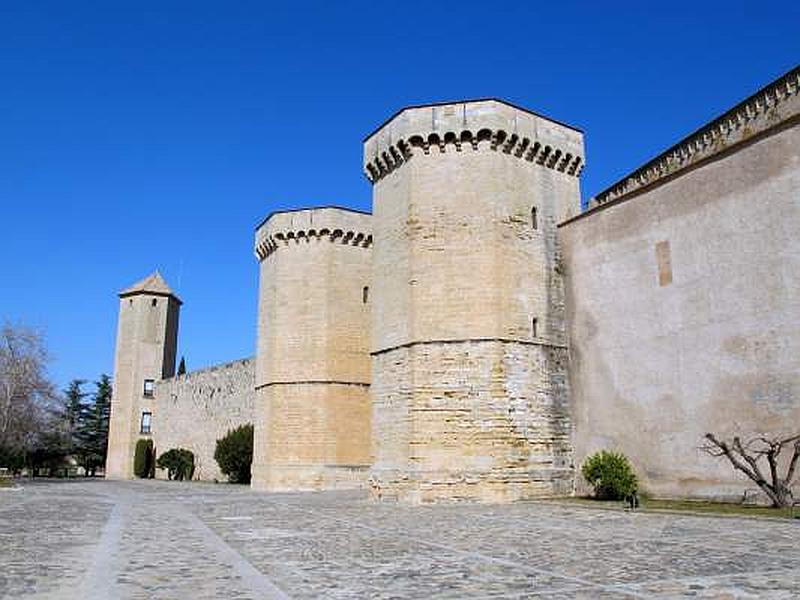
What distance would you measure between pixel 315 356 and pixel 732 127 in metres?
13.5

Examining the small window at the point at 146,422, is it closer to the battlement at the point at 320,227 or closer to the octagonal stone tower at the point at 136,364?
the octagonal stone tower at the point at 136,364

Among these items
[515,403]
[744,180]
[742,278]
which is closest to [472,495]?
[515,403]

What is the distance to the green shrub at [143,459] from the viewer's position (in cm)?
3934

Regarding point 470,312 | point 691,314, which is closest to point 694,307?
point 691,314

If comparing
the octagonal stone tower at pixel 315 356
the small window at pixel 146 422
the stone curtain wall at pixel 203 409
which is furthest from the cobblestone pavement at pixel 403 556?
the small window at pixel 146 422

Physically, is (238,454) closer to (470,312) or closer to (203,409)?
(203,409)

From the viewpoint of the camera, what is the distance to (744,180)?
12633mm

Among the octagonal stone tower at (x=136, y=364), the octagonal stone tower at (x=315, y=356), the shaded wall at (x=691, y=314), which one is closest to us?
the shaded wall at (x=691, y=314)

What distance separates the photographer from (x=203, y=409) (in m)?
34.6

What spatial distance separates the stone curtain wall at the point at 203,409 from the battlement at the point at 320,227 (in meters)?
8.26

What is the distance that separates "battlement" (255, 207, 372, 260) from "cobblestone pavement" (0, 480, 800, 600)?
503 inches

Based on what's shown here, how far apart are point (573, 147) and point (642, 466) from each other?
7.84 m

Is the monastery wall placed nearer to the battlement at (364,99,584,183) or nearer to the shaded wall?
the shaded wall

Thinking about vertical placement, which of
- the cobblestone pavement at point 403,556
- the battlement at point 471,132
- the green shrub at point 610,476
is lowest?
the cobblestone pavement at point 403,556
